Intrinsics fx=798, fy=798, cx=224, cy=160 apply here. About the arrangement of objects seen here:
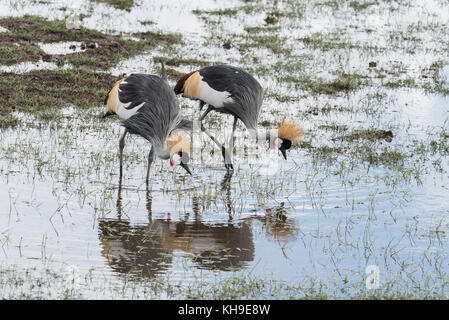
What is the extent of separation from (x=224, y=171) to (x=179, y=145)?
114cm

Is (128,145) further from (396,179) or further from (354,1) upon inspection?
(354,1)

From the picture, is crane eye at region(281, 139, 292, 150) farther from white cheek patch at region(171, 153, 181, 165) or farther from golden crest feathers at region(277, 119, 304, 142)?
white cheek patch at region(171, 153, 181, 165)

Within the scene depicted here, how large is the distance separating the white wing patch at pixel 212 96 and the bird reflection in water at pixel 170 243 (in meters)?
1.73

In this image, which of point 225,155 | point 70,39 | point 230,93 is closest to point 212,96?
point 230,93

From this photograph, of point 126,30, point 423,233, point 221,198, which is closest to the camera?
point 423,233

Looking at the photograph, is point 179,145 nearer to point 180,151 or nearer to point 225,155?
point 180,151

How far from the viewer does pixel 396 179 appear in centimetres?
773

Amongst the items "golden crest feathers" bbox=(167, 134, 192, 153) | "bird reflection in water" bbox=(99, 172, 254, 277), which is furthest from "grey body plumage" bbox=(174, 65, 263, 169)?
"bird reflection in water" bbox=(99, 172, 254, 277)

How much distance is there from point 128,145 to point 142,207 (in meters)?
1.87

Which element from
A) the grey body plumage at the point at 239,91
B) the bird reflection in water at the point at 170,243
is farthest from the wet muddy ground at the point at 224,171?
the grey body plumage at the point at 239,91

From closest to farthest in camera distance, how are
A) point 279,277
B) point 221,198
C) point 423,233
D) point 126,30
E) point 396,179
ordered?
1. point 279,277
2. point 423,233
3. point 221,198
4. point 396,179
5. point 126,30

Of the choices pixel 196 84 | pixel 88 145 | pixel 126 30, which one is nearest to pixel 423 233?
pixel 196 84

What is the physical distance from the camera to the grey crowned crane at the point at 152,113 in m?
7.36

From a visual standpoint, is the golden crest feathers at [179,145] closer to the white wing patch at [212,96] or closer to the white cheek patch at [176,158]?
the white cheek patch at [176,158]
